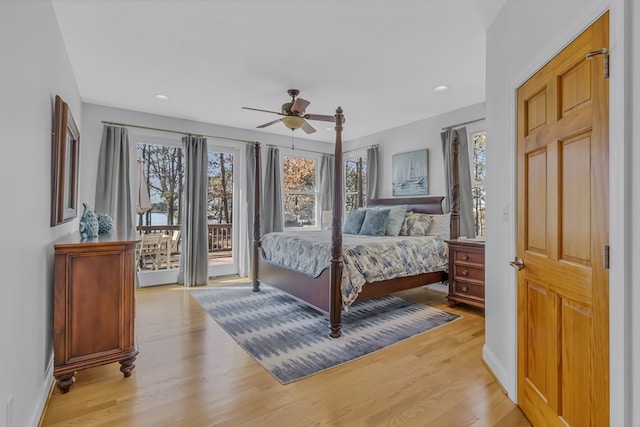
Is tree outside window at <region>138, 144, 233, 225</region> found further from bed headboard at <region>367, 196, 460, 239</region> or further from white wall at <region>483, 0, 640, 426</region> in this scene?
white wall at <region>483, 0, 640, 426</region>

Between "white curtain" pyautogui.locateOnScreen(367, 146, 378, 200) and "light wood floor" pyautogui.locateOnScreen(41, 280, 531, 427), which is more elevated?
"white curtain" pyautogui.locateOnScreen(367, 146, 378, 200)

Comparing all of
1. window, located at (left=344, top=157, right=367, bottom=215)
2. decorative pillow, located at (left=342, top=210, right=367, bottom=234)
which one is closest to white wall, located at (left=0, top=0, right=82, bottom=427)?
decorative pillow, located at (left=342, top=210, right=367, bottom=234)

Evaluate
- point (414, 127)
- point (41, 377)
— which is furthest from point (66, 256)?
point (414, 127)

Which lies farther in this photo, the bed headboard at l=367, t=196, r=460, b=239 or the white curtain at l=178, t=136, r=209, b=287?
the white curtain at l=178, t=136, r=209, b=287

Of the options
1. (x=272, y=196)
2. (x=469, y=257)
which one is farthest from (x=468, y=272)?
(x=272, y=196)

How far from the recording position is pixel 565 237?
4.89 ft

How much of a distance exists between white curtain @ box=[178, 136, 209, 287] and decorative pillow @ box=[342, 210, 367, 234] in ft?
7.49

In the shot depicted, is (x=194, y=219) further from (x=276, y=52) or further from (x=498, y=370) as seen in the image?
(x=498, y=370)

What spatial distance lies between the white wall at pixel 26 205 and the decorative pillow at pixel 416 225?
3.98 m

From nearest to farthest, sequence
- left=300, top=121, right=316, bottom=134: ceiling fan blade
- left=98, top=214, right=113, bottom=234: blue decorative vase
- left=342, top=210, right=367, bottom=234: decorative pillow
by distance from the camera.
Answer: left=98, top=214, right=113, bottom=234: blue decorative vase, left=300, top=121, right=316, bottom=134: ceiling fan blade, left=342, top=210, right=367, bottom=234: decorative pillow

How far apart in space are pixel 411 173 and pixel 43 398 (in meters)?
4.95

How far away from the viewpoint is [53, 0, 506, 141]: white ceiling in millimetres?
2307

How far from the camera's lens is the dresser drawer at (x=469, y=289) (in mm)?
3623
